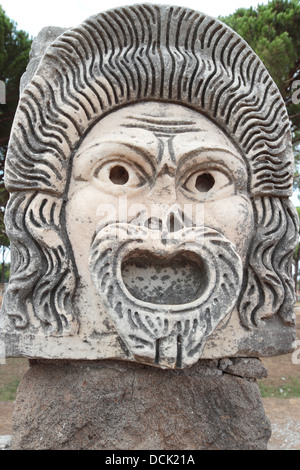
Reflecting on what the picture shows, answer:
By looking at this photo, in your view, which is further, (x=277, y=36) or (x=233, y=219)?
(x=277, y=36)

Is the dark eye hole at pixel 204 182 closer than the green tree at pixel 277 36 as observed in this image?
Yes

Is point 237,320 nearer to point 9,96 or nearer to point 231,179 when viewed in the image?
point 231,179

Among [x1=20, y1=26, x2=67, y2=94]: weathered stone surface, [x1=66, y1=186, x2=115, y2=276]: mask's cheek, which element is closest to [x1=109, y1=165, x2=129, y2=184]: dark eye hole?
[x1=66, y1=186, x2=115, y2=276]: mask's cheek

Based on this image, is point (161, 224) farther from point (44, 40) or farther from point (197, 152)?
point (44, 40)

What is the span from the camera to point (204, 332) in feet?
4.78

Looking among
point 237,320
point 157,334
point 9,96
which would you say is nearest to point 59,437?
point 157,334

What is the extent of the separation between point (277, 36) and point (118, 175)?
285 centimetres

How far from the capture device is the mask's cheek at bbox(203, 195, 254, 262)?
5.44 feet

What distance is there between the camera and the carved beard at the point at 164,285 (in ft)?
4.73

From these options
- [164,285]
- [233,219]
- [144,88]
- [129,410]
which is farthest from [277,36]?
[129,410]

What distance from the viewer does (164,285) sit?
5.37 ft

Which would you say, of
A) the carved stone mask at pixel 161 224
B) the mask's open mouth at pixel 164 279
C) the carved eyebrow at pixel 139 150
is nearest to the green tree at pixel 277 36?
the carved stone mask at pixel 161 224

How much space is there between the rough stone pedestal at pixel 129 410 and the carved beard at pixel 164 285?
12.3 inches

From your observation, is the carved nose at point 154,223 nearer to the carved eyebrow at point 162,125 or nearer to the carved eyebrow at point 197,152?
Answer: the carved eyebrow at point 197,152
